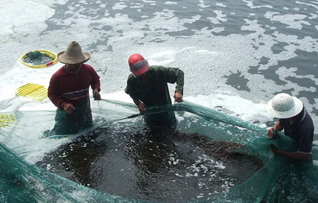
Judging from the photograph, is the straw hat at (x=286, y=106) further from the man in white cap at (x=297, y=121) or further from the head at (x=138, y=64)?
the head at (x=138, y=64)

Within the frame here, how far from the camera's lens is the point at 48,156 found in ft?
11.5

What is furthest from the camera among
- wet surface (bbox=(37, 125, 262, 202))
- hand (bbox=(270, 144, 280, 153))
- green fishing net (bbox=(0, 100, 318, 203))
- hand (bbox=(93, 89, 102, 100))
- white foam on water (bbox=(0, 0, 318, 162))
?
white foam on water (bbox=(0, 0, 318, 162))

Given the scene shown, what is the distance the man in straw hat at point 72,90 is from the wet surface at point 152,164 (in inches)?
10.6

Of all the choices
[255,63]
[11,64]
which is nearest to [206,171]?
[255,63]

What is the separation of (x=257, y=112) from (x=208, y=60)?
2.20 meters

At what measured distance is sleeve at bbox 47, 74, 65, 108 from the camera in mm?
3676

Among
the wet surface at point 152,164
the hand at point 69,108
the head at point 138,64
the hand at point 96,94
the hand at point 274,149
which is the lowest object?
the wet surface at point 152,164

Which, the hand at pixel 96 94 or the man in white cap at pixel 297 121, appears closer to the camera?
the man in white cap at pixel 297 121

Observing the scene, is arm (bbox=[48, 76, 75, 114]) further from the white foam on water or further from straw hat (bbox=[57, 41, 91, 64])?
the white foam on water

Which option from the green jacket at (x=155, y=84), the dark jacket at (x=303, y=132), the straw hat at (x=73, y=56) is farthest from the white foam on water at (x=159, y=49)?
the dark jacket at (x=303, y=132)

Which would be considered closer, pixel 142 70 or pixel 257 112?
pixel 142 70

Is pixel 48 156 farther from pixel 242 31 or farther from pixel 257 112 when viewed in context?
pixel 242 31

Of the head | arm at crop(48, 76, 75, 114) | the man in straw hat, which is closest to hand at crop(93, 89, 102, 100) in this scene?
the man in straw hat

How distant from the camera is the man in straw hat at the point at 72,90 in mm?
3629
